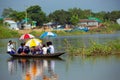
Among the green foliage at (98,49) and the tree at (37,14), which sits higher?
the tree at (37,14)

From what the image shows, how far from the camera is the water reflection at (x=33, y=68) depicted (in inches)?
503

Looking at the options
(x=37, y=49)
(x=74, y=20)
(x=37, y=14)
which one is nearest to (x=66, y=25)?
(x=74, y=20)

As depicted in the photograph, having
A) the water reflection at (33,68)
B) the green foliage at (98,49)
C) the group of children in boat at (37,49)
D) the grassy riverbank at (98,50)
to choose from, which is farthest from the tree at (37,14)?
the water reflection at (33,68)

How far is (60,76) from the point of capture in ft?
42.1

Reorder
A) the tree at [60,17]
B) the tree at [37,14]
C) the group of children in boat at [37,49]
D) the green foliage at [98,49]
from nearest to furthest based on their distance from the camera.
Result: 1. the group of children in boat at [37,49]
2. the green foliage at [98,49]
3. the tree at [37,14]
4. the tree at [60,17]

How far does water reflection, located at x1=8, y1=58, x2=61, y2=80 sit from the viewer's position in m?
12.8

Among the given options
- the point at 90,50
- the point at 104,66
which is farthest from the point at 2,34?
the point at 104,66

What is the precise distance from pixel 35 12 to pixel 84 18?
14.8 metres

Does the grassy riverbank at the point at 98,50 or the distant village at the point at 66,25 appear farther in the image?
the distant village at the point at 66,25

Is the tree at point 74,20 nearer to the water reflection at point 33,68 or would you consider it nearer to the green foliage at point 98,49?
the green foliage at point 98,49

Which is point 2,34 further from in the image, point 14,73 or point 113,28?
point 14,73

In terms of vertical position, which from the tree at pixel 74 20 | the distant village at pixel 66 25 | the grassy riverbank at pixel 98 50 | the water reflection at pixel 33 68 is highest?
the tree at pixel 74 20

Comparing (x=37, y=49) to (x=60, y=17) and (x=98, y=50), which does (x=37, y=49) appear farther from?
(x=60, y=17)

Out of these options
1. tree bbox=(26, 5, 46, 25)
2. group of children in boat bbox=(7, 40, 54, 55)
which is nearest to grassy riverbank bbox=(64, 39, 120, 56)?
group of children in boat bbox=(7, 40, 54, 55)
